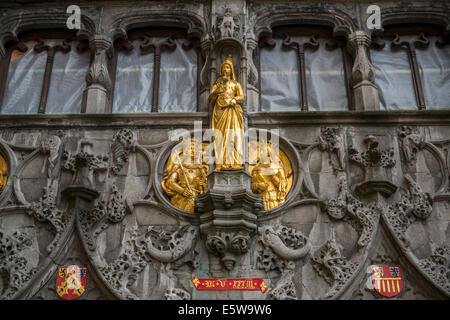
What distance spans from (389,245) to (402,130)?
7.35ft

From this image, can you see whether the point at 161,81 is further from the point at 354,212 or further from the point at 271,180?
the point at 354,212

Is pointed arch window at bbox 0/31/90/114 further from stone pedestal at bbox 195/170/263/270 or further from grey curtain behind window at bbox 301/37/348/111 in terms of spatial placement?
grey curtain behind window at bbox 301/37/348/111

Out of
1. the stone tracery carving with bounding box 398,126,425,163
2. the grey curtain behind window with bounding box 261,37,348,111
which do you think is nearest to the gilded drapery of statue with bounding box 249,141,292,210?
the grey curtain behind window with bounding box 261,37,348,111

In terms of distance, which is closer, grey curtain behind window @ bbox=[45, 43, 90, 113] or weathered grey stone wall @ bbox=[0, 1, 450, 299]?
weathered grey stone wall @ bbox=[0, 1, 450, 299]

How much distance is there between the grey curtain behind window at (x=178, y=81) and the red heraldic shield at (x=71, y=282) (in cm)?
358

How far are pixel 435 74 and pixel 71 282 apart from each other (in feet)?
26.8

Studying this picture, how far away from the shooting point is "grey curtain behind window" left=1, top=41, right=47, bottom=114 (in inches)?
452

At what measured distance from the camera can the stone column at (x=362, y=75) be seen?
10898mm

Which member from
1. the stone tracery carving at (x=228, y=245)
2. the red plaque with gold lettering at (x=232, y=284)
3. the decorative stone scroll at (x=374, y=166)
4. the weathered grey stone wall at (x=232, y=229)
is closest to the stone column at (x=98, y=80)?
the weathered grey stone wall at (x=232, y=229)

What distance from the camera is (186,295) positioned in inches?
360

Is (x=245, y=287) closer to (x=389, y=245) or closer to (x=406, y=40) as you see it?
(x=389, y=245)

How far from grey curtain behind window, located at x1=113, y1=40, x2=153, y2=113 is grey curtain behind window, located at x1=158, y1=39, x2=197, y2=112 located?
0.92ft

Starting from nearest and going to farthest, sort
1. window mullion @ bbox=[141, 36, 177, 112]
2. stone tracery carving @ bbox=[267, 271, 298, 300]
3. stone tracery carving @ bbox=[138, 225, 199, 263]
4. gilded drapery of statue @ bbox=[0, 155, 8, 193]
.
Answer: stone tracery carving @ bbox=[267, 271, 298, 300] → stone tracery carving @ bbox=[138, 225, 199, 263] → gilded drapery of statue @ bbox=[0, 155, 8, 193] → window mullion @ bbox=[141, 36, 177, 112]

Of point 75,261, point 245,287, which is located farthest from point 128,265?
point 245,287
